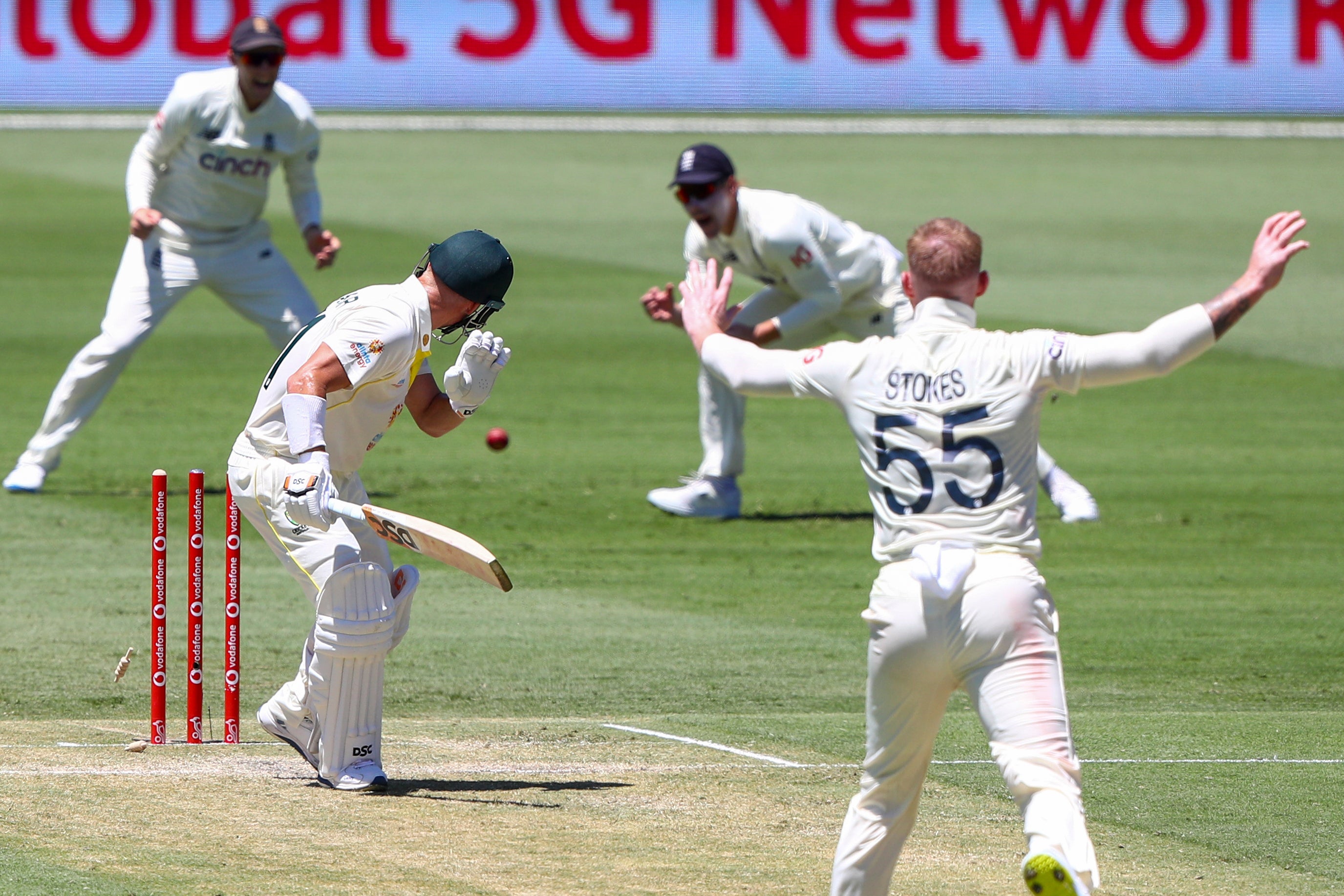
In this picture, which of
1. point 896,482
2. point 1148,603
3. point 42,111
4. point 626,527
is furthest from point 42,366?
point 42,111

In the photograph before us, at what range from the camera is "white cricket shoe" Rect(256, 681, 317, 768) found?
7.12m

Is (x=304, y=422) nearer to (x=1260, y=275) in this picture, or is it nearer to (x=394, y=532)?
(x=394, y=532)

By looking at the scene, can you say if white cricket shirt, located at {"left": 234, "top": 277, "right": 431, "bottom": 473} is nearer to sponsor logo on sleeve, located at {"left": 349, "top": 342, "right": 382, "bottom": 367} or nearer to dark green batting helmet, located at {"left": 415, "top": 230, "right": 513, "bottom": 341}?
sponsor logo on sleeve, located at {"left": 349, "top": 342, "right": 382, "bottom": 367}

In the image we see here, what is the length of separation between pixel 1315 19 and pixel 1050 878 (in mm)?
33040

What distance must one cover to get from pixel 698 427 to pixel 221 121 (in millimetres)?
5508

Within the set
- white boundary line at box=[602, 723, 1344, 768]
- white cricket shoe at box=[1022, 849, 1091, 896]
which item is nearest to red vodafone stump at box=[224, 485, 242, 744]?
white boundary line at box=[602, 723, 1344, 768]

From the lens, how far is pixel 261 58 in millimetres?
12344

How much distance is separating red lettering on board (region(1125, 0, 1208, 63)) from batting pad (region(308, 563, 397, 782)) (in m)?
30.7

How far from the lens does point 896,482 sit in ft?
17.4

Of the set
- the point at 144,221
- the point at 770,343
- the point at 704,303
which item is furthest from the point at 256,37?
the point at 704,303

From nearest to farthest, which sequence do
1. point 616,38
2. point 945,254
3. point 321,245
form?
point 945,254
point 321,245
point 616,38

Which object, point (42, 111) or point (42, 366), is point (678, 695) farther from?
point (42, 111)

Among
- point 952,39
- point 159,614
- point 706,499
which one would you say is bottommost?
point 706,499

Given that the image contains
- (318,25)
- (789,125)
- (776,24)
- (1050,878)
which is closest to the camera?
(1050,878)
